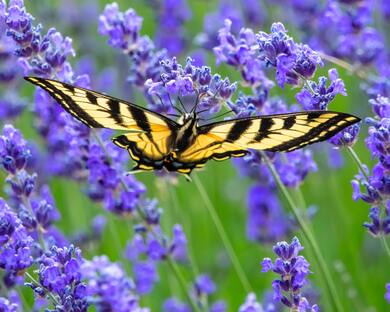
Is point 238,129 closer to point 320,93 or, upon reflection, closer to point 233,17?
point 320,93

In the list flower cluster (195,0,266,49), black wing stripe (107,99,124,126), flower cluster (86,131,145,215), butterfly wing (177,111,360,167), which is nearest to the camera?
butterfly wing (177,111,360,167)

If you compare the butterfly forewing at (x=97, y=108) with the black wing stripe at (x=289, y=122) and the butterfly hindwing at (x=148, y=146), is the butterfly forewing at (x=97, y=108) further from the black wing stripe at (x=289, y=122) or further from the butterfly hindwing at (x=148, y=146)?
the black wing stripe at (x=289, y=122)

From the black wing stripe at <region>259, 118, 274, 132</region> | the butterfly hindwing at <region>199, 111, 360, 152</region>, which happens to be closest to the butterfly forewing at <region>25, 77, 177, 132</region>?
the butterfly hindwing at <region>199, 111, 360, 152</region>

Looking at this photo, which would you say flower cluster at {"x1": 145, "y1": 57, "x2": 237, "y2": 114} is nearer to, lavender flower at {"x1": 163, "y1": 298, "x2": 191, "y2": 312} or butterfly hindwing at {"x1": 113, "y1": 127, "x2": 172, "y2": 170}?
butterfly hindwing at {"x1": 113, "y1": 127, "x2": 172, "y2": 170}

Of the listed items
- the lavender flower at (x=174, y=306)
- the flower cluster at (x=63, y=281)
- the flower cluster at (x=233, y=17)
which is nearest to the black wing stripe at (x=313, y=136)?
the flower cluster at (x=63, y=281)

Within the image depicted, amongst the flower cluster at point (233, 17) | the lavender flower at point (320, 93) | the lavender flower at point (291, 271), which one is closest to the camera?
the lavender flower at point (291, 271)

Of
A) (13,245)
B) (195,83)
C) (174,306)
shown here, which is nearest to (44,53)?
(195,83)

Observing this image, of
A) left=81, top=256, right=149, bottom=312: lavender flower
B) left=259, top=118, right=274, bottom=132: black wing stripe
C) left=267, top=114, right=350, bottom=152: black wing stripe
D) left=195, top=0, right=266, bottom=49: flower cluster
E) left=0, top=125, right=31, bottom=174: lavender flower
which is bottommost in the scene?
left=81, top=256, right=149, bottom=312: lavender flower

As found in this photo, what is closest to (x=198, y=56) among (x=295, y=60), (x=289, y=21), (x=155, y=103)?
(x=289, y=21)
